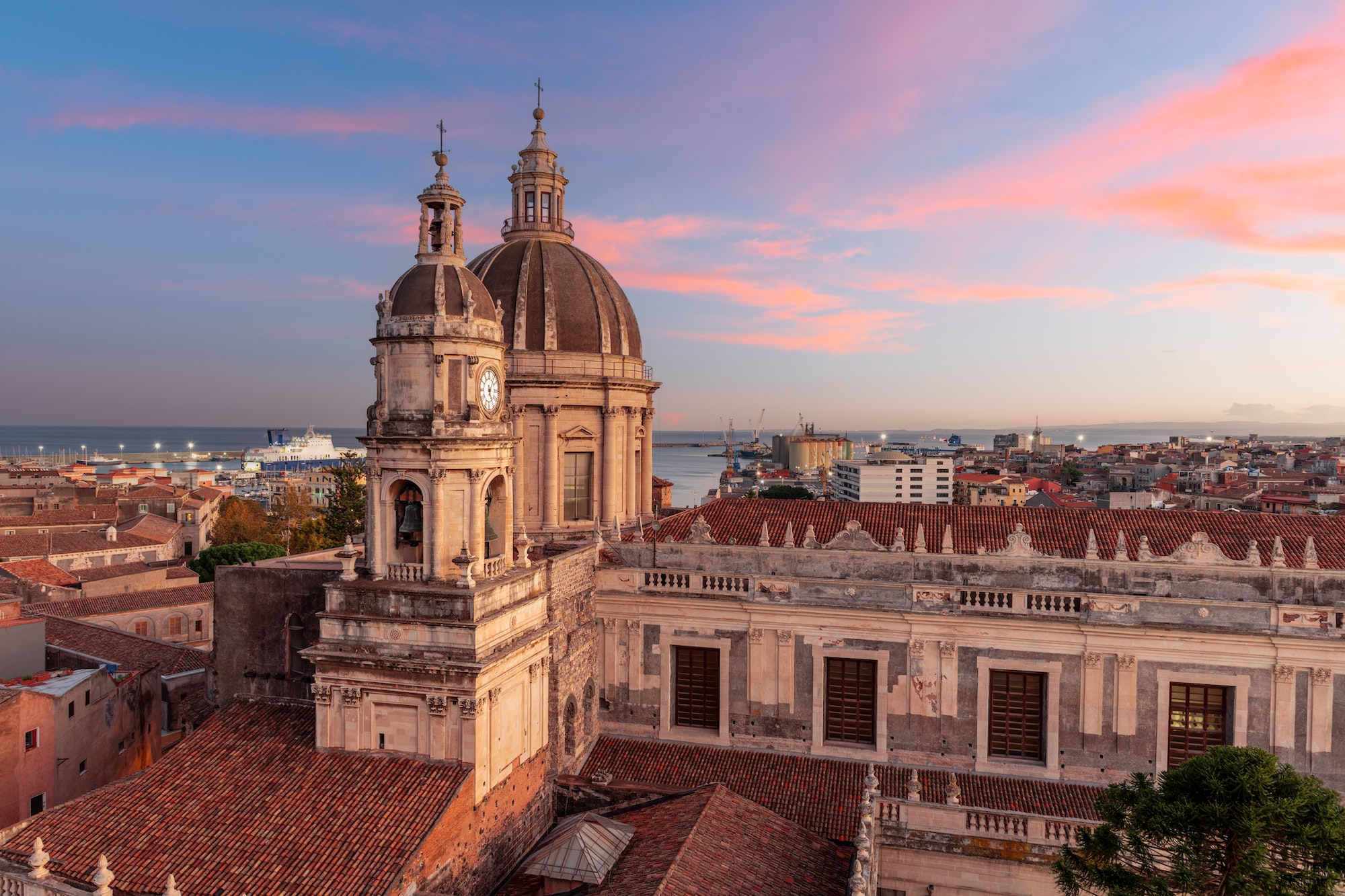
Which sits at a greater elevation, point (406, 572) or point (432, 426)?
point (432, 426)

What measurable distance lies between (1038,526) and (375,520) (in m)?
20.6

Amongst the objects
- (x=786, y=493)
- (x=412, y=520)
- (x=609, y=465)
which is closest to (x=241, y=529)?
(x=609, y=465)

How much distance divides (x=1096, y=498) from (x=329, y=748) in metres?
124

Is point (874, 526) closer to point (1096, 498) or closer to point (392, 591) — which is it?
point (392, 591)

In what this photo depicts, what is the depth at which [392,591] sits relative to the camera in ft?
64.2

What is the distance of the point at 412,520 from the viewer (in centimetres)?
2092

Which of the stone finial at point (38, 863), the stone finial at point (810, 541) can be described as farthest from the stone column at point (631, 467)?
the stone finial at point (38, 863)

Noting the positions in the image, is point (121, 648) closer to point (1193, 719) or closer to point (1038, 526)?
point (1038, 526)

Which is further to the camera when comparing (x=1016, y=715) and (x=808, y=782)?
(x=1016, y=715)

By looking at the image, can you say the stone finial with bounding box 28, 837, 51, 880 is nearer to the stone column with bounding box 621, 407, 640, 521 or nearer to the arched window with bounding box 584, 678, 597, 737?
the arched window with bounding box 584, 678, 597, 737

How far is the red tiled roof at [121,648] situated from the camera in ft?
116

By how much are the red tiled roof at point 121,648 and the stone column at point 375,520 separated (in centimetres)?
2034

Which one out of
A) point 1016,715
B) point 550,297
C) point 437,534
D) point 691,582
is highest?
point 550,297

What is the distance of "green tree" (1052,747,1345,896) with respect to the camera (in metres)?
13.7
